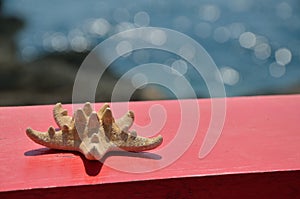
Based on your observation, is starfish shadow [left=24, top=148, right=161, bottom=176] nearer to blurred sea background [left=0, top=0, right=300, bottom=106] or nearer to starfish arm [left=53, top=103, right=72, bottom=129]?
starfish arm [left=53, top=103, right=72, bottom=129]

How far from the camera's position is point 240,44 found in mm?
7863

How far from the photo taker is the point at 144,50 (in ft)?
24.8

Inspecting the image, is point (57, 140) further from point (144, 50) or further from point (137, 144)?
point (144, 50)

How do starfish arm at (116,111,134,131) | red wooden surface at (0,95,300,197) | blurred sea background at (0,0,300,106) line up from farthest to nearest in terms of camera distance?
blurred sea background at (0,0,300,106) < starfish arm at (116,111,134,131) < red wooden surface at (0,95,300,197)

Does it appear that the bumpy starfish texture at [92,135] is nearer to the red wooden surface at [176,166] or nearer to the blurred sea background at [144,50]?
the red wooden surface at [176,166]

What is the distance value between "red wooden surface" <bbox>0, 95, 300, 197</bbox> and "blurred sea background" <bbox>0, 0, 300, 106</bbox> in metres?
3.17

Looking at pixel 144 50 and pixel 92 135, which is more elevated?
pixel 144 50

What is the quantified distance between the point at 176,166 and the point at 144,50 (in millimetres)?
6591

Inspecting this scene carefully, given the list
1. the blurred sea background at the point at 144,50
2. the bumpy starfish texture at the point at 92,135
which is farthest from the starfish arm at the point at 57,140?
the blurred sea background at the point at 144,50

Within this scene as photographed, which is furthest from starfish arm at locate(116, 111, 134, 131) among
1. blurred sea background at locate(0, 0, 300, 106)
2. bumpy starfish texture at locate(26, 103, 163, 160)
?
blurred sea background at locate(0, 0, 300, 106)

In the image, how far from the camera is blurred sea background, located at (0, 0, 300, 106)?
16.8 feet

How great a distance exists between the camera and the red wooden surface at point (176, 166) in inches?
36.8

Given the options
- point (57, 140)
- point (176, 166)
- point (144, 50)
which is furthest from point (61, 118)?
point (144, 50)

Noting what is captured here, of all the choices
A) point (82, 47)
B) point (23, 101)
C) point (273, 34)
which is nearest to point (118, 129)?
point (23, 101)
